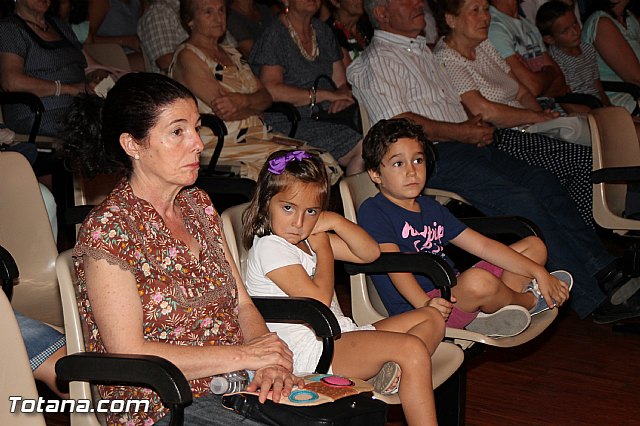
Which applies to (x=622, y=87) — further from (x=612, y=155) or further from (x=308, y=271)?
(x=308, y=271)

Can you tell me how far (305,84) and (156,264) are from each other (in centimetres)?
298

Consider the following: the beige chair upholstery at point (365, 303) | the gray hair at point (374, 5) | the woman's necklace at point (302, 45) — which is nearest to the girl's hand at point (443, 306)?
the beige chair upholstery at point (365, 303)

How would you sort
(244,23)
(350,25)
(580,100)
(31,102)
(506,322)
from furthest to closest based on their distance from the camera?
(350,25) → (244,23) → (580,100) → (31,102) → (506,322)

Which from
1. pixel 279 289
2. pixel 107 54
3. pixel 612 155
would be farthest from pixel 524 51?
pixel 279 289

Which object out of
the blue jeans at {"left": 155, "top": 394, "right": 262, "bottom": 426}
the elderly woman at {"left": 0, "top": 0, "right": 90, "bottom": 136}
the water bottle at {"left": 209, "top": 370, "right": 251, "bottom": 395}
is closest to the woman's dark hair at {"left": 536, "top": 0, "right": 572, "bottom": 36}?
the elderly woman at {"left": 0, "top": 0, "right": 90, "bottom": 136}

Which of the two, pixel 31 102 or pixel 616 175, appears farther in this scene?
pixel 31 102

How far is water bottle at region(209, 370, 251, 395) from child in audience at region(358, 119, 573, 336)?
779mm

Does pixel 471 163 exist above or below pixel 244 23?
below

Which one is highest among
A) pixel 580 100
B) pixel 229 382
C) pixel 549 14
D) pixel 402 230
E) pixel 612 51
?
pixel 549 14

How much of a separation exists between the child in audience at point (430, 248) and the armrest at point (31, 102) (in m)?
1.76

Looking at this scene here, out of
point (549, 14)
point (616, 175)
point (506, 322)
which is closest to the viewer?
point (506, 322)

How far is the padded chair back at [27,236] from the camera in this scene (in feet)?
9.16

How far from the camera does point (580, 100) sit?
5.18 meters

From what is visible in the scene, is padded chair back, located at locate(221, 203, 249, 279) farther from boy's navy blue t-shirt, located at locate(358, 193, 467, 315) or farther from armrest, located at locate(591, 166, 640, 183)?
armrest, located at locate(591, 166, 640, 183)
